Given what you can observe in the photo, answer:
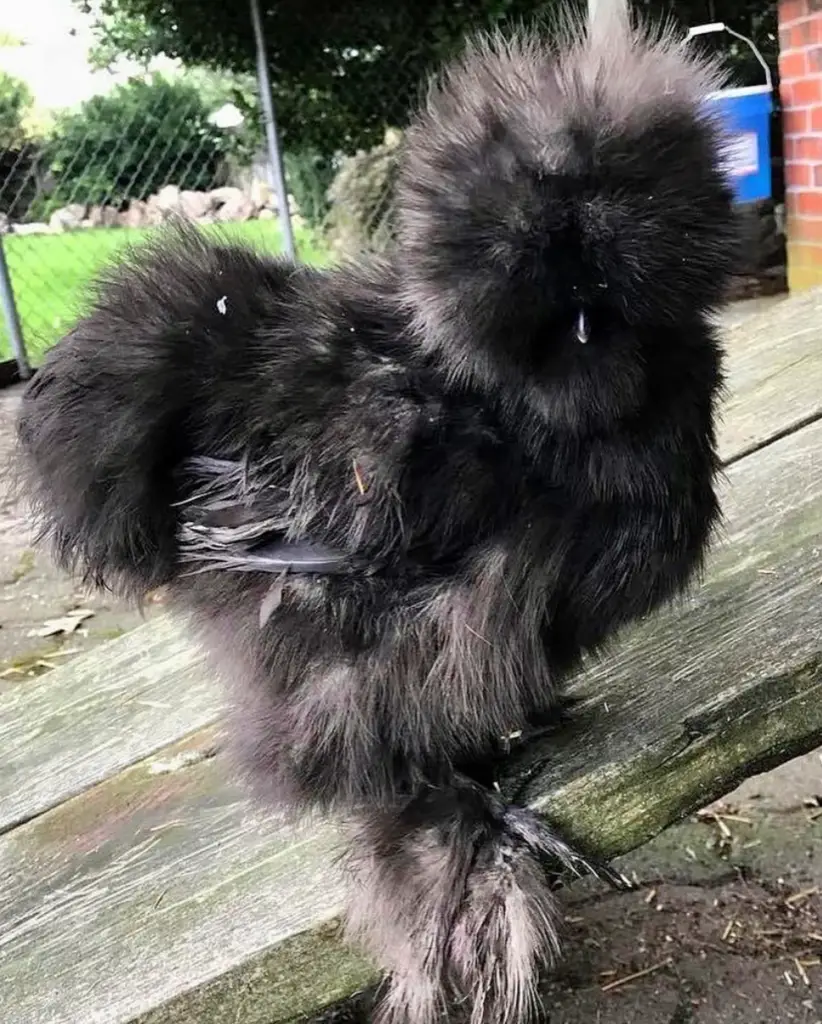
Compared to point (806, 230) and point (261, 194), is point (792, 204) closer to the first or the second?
point (806, 230)

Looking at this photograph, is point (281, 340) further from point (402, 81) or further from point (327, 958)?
point (402, 81)

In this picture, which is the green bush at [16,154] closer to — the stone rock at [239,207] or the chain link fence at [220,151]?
the chain link fence at [220,151]

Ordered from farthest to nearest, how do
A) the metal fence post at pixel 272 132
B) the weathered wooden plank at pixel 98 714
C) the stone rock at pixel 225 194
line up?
the stone rock at pixel 225 194 < the metal fence post at pixel 272 132 < the weathered wooden plank at pixel 98 714

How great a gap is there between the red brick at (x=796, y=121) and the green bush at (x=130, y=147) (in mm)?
2824

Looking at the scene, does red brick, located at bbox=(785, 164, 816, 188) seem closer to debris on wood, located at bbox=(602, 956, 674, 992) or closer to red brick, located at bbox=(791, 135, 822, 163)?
red brick, located at bbox=(791, 135, 822, 163)

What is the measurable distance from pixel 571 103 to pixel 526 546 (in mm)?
389

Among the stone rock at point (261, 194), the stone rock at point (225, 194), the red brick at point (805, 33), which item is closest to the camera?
the red brick at point (805, 33)

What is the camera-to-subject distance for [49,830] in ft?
4.64

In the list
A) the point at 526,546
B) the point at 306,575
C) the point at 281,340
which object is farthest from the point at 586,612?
the point at 281,340

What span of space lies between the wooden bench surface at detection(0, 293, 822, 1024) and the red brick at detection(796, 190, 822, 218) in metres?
3.23

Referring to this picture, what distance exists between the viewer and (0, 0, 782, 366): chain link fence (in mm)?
5098

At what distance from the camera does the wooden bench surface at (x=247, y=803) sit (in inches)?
44.3

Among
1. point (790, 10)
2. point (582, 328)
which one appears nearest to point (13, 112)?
point (790, 10)

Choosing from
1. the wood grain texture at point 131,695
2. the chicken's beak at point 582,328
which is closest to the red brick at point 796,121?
the wood grain texture at point 131,695
